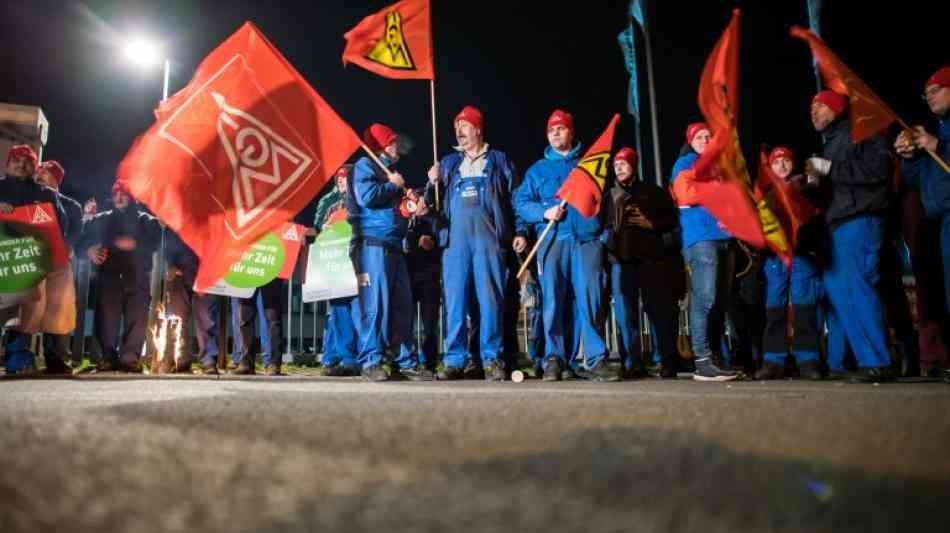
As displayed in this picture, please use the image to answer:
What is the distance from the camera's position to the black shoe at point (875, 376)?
407 cm

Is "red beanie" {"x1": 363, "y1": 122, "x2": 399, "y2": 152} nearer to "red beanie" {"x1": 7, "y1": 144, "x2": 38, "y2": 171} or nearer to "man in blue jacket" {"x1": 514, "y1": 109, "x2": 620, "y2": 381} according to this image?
"man in blue jacket" {"x1": 514, "y1": 109, "x2": 620, "y2": 381}

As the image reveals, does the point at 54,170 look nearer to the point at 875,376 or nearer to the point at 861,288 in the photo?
the point at 861,288

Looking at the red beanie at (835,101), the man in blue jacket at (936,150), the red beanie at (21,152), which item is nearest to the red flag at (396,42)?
the red beanie at (835,101)

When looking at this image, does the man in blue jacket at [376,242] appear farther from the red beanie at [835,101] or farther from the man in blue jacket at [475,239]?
the red beanie at [835,101]

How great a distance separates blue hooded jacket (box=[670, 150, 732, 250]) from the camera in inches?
195

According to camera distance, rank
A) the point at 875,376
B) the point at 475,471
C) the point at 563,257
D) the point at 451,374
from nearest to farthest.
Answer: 1. the point at 475,471
2. the point at 875,376
3. the point at 451,374
4. the point at 563,257

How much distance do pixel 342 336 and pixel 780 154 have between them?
445 centimetres

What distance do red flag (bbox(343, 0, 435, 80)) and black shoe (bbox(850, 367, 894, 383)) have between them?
3.88 meters

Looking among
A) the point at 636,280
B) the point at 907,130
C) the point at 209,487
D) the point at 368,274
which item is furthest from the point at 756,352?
the point at 209,487

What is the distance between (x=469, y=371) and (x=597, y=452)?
3909 mm

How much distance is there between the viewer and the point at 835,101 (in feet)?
15.3

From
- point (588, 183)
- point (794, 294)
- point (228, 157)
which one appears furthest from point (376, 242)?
point (794, 294)

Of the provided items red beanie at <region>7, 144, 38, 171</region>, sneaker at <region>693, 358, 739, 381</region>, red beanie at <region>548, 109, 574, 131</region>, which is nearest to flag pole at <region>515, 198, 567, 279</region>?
red beanie at <region>548, 109, 574, 131</region>

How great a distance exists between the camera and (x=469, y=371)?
5137mm
